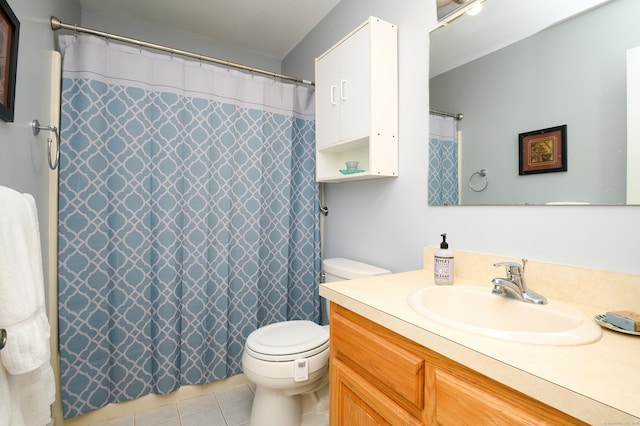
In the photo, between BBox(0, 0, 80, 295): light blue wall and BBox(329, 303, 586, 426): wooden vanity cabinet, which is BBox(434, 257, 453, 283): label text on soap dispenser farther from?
BBox(0, 0, 80, 295): light blue wall

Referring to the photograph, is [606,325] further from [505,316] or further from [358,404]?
[358,404]

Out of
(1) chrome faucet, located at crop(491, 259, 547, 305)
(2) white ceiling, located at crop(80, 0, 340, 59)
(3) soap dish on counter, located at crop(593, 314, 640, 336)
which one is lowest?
(3) soap dish on counter, located at crop(593, 314, 640, 336)

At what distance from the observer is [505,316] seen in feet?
3.14

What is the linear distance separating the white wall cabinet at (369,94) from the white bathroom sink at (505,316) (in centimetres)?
69

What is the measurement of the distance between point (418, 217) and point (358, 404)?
33.5 inches

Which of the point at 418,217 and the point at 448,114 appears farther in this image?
the point at 418,217

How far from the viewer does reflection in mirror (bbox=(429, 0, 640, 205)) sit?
0.87m

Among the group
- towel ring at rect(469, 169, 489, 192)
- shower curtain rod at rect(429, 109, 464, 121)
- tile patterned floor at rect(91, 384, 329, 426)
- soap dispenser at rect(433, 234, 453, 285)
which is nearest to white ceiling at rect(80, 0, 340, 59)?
shower curtain rod at rect(429, 109, 464, 121)

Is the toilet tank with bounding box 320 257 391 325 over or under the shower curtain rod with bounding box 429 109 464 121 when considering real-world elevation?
under

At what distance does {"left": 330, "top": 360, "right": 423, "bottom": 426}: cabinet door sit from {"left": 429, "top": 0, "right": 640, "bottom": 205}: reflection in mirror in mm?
801

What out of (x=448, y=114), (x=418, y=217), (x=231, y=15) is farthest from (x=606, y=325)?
(x=231, y=15)

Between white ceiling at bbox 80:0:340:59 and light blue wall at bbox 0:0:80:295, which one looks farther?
white ceiling at bbox 80:0:340:59

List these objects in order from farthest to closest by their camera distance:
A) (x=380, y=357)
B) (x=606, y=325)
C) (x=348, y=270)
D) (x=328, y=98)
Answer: (x=328, y=98), (x=348, y=270), (x=380, y=357), (x=606, y=325)

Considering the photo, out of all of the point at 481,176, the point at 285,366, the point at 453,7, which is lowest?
the point at 285,366
